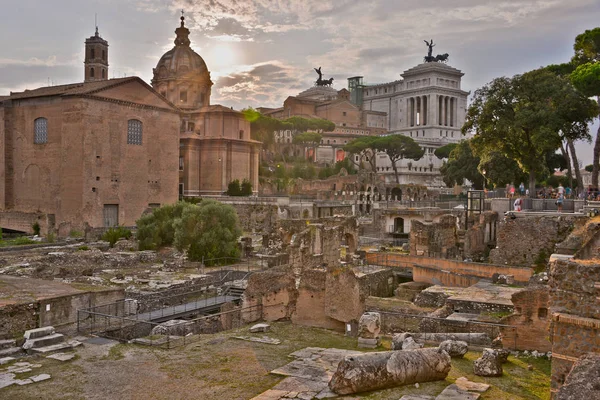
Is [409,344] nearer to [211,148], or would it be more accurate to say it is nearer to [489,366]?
[489,366]

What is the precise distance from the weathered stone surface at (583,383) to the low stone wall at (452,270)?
1101 cm

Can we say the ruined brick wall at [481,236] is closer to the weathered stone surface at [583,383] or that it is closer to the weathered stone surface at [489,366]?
the weathered stone surface at [489,366]

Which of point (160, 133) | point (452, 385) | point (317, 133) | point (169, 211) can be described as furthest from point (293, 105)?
point (452, 385)

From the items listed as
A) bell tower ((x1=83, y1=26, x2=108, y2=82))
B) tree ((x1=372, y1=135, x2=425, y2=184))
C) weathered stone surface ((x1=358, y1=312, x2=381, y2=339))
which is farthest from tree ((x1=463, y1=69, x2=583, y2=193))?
bell tower ((x1=83, y1=26, x2=108, y2=82))

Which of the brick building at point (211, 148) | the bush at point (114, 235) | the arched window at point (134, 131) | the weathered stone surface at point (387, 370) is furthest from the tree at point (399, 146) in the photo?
the weathered stone surface at point (387, 370)

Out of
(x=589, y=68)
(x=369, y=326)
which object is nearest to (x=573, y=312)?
(x=369, y=326)

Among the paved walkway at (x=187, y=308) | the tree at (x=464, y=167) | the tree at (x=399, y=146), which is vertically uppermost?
the tree at (x=399, y=146)

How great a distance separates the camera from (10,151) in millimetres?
40594

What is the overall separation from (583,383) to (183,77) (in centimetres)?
5385

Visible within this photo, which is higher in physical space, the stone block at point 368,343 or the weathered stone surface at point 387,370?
the weathered stone surface at point 387,370

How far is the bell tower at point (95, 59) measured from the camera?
2068 inches

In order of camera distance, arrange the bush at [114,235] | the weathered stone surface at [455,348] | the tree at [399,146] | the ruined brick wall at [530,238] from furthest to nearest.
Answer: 1. the tree at [399,146]
2. the bush at [114,235]
3. the ruined brick wall at [530,238]
4. the weathered stone surface at [455,348]

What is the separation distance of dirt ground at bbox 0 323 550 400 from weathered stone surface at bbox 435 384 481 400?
0.18m

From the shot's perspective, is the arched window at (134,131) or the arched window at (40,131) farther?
the arched window at (134,131)
